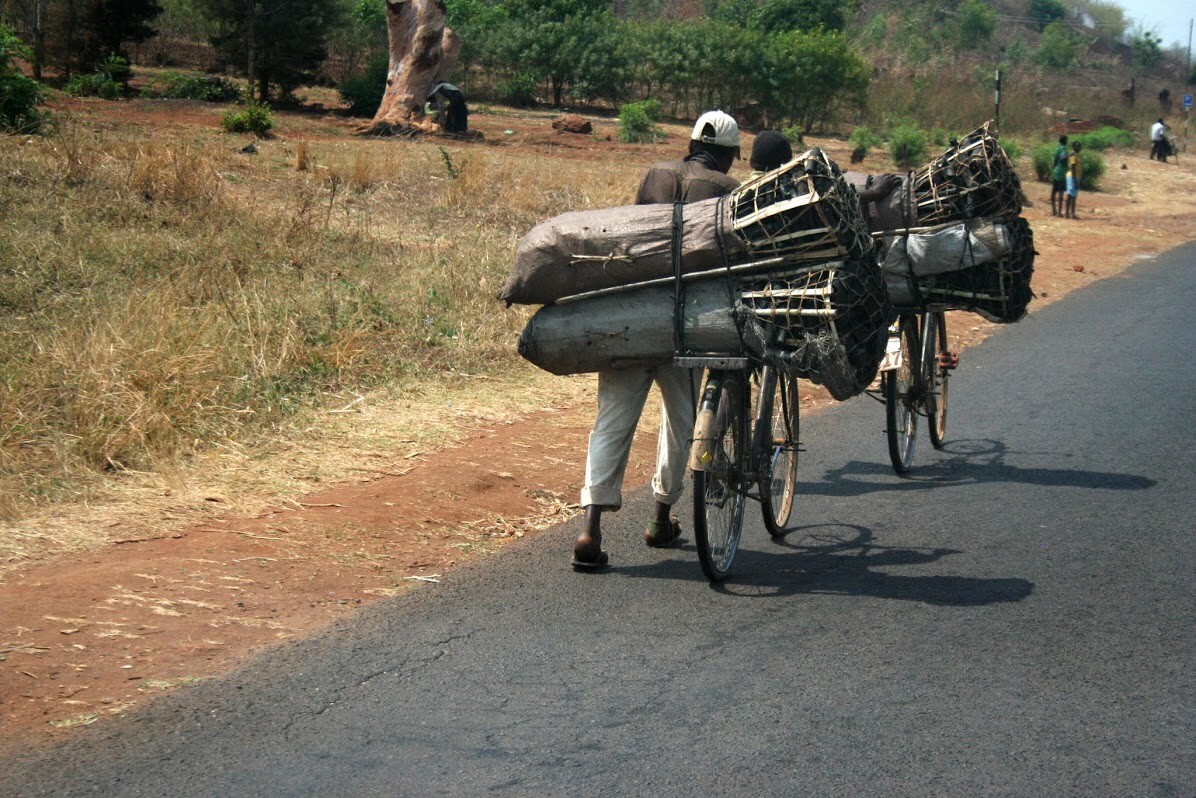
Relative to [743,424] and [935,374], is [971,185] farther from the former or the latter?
[743,424]

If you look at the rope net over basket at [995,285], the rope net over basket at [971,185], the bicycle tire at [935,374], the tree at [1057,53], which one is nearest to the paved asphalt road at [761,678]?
the bicycle tire at [935,374]

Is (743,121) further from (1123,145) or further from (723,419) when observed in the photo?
(723,419)

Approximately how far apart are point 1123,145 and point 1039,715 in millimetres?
47113

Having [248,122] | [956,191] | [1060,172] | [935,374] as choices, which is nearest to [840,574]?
[956,191]

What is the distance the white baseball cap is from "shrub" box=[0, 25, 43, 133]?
40.9 ft

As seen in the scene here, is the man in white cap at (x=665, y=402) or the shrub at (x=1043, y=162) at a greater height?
the shrub at (x=1043, y=162)

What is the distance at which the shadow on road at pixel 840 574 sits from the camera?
541cm

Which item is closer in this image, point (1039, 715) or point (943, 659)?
point (1039, 715)

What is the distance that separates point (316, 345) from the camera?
9188mm

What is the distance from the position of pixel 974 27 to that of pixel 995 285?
85277 millimetres

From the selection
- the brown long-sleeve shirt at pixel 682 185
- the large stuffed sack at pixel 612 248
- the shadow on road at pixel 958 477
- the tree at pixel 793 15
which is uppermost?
the tree at pixel 793 15

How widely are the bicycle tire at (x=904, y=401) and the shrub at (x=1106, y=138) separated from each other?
3777cm

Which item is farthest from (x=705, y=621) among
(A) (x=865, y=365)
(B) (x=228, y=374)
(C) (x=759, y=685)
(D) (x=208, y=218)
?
(D) (x=208, y=218)

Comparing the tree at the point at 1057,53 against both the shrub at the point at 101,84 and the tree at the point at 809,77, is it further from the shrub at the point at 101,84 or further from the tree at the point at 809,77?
the shrub at the point at 101,84
